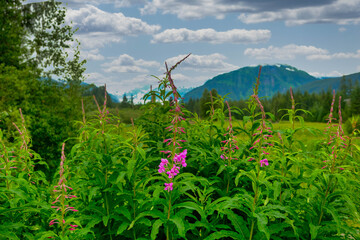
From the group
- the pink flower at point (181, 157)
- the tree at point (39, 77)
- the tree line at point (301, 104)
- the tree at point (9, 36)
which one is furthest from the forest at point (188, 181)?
the tree at point (9, 36)

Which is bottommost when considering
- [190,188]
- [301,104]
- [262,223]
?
[262,223]

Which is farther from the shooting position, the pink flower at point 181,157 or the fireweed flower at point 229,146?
the fireweed flower at point 229,146

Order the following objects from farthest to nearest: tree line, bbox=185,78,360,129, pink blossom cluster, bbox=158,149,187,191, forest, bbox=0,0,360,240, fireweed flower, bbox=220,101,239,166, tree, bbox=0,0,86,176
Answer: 1. tree, bbox=0,0,86,176
2. tree line, bbox=185,78,360,129
3. fireweed flower, bbox=220,101,239,166
4. forest, bbox=0,0,360,240
5. pink blossom cluster, bbox=158,149,187,191

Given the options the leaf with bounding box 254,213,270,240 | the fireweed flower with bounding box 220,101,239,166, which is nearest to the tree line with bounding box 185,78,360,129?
the fireweed flower with bounding box 220,101,239,166

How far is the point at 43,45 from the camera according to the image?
23.3m

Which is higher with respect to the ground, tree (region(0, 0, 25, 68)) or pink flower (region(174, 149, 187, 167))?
tree (region(0, 0, 25, 68))

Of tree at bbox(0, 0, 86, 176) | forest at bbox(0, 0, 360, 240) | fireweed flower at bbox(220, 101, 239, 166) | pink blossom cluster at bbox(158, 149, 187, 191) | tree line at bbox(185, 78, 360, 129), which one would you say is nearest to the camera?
pink blossom cluster at bbox(158, 149, 187, 191)

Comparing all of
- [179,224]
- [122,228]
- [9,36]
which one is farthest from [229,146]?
[9,36]

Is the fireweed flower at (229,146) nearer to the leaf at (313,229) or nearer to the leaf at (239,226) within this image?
the leaf at (239,226)

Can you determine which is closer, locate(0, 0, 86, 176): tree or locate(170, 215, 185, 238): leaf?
locate(170, 215, 185, 238): leaf

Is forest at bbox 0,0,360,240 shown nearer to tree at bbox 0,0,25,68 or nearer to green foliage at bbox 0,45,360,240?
green foliage at bbox 0,45,360,240

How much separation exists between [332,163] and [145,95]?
8.11 ft

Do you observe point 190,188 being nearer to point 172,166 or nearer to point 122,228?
point 172,166

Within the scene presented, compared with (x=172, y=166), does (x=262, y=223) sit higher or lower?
lower
